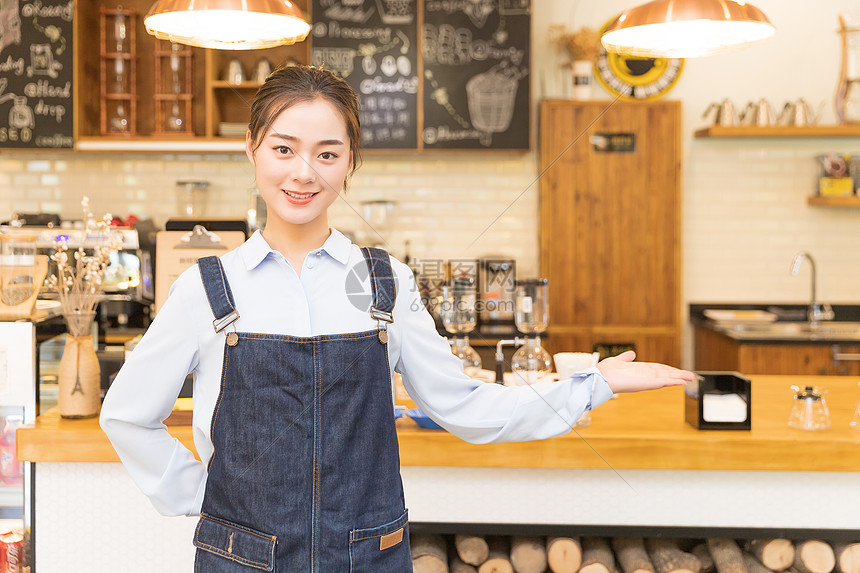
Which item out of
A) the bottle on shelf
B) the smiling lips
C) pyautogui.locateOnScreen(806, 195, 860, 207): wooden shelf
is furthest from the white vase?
the smiling lips

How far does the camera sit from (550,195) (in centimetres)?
463

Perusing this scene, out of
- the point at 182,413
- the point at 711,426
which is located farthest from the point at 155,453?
the point at 711,426

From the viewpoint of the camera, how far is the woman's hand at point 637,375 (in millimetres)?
1292

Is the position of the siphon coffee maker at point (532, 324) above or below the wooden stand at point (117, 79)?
below

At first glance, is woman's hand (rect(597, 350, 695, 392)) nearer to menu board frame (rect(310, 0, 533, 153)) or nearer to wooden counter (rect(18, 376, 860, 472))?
wooden counter (rect(18, 376, 860, 472))

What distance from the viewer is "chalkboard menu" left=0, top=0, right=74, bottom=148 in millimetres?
4535

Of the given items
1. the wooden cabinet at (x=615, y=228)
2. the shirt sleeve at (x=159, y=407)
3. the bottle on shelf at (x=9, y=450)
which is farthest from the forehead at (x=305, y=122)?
the wooden cabinet at (x=615, y=228)

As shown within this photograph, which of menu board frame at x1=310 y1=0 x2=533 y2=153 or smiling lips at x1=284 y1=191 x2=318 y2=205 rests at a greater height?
menu board frame at x1=310 y1=0 x2=533 y2=153

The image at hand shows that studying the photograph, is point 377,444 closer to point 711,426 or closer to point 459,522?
point 459,522

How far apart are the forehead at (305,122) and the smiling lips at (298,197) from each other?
86mm

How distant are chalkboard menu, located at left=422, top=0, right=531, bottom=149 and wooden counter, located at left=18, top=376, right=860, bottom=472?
9.08 feet

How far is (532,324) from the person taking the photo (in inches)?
94.5

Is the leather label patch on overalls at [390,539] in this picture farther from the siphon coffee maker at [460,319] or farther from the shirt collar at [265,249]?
the siphon coffee maker at [460,319]

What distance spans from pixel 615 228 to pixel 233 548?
368 centimetres
